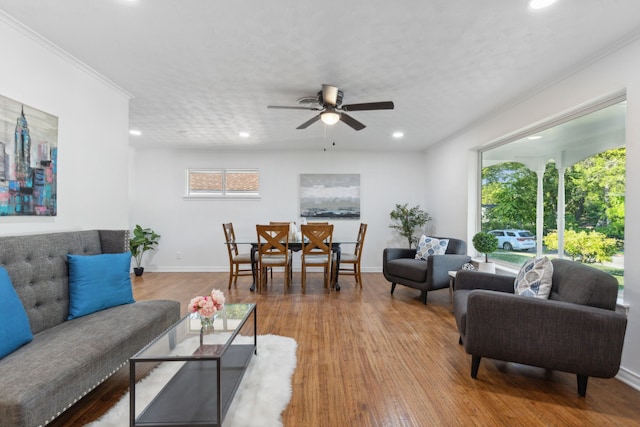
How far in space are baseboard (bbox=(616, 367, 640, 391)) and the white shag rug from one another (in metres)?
2.34

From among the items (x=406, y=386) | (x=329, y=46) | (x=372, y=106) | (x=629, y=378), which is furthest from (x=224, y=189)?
(x=629, y=378)

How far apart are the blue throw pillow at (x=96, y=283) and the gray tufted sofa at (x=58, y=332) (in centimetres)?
6

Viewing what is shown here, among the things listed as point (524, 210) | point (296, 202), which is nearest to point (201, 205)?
point (296, 202)

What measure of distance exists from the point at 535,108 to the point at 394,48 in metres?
1.77

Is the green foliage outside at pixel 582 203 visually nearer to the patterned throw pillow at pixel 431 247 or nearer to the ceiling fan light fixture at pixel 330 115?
the patterned throw pillow at pixel 431 247

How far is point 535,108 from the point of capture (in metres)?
3.12

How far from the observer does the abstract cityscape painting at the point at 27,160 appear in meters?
2.03

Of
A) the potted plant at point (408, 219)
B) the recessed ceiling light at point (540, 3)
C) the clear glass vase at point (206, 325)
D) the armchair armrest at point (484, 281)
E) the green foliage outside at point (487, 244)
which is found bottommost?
the clear glass vase at point (206, 325)

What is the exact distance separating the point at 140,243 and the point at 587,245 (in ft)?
20.7

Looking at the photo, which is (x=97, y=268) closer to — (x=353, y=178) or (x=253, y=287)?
(x=253, y=287)

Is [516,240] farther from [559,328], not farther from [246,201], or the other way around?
[246,201]

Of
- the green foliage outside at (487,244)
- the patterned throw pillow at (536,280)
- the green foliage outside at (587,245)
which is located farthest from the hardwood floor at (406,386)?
the green foliage outside at (587,245)

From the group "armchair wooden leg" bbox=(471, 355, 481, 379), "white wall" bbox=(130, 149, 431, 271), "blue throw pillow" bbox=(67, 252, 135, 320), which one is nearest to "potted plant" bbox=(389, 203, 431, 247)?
"white wall" bbox=(130, 149, 431, 271)

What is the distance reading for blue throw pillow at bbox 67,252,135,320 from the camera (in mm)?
2193
